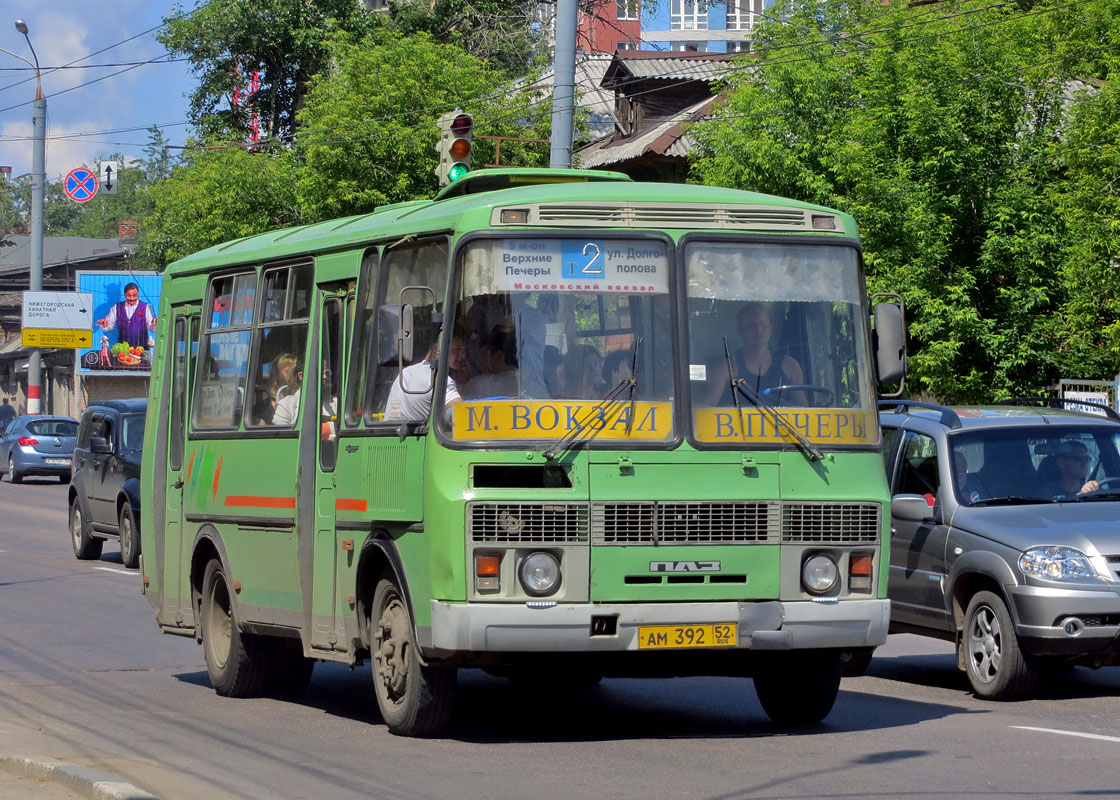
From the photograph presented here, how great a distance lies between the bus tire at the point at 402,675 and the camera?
8523 mm

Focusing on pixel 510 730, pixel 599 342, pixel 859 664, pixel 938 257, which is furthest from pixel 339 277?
pixel 938 257

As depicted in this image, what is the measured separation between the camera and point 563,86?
55.2 feet

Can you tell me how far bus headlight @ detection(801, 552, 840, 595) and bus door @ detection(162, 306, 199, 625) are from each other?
4.85m

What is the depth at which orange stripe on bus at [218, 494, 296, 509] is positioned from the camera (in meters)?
10.1

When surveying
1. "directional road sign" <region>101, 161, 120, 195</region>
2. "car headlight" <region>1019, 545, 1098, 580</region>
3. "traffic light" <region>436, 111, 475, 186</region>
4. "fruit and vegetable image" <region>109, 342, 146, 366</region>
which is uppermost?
"directional road sign" <region>101, 161, 120, 195</region>

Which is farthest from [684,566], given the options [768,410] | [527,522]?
[768,410]

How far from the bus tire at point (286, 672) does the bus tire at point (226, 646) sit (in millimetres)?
79

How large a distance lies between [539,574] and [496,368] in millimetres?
1001

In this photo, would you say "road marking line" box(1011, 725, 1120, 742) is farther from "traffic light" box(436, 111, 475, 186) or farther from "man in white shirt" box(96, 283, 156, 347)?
"man in white shirt" box(96, 283, 156, 347)

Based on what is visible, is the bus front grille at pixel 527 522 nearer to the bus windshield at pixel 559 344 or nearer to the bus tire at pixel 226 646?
the bus windshield at pixel 559 344

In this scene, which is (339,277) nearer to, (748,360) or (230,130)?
(748,360)

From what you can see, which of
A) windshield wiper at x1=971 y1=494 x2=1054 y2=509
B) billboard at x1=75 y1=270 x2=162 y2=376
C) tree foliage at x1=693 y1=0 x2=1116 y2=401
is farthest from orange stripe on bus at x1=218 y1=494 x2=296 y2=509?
billboard at x1=75 y1=270 x2=162 y2=376

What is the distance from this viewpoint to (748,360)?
28.2 ft

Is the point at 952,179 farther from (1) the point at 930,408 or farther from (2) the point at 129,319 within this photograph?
(2) the point at 129,319
